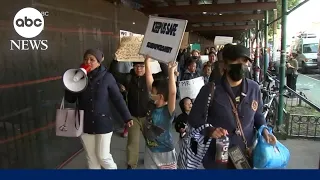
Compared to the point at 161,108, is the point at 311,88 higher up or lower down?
lower down

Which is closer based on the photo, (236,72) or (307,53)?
(236,72)

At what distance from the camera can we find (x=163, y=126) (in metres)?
3.36

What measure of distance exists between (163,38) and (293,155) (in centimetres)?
343

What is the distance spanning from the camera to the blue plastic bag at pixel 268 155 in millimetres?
2391

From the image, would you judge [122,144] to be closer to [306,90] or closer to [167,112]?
[167,112]

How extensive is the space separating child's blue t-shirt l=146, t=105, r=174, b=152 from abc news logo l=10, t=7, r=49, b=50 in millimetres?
1764

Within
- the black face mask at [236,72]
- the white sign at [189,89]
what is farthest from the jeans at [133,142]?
the black face mask at [236,72]

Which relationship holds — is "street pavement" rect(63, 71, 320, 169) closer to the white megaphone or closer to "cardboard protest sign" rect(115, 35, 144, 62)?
"cardboard protest sign" rect(115, 35, 144, 62)

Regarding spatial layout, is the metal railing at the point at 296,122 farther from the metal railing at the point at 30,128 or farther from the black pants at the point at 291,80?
the black pants at the point at 291,80

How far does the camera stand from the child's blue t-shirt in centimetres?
336

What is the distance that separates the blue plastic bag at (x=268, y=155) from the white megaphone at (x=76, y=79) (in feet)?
5.89

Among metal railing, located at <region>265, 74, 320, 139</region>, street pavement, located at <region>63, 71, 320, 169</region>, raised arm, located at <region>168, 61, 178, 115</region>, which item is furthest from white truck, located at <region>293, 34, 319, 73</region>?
raised arm, located at <region>168, 61, 178, 115</region>

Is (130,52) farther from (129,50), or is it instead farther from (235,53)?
(235,53)

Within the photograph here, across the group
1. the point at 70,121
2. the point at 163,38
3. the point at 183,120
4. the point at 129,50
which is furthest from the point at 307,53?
the point at 70,121
